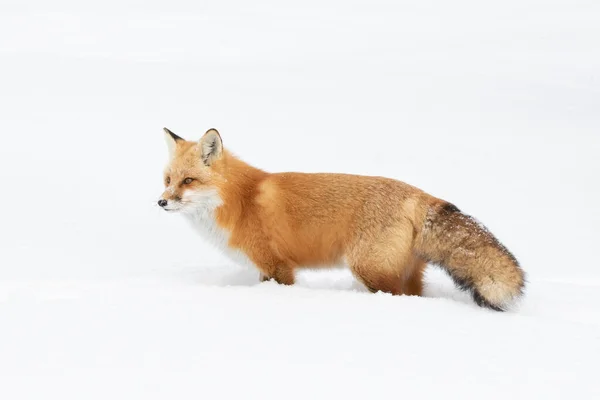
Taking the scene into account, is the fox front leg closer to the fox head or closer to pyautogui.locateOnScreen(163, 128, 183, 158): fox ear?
the fox head

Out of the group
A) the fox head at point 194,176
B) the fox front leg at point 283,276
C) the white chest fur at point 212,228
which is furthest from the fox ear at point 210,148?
the fox front leg at point 283,276

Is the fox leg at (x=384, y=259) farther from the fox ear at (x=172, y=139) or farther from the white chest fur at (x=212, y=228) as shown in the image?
the fox ear at (x=172, y=139)

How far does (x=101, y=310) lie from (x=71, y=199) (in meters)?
4.77

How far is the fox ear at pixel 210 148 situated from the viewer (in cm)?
433

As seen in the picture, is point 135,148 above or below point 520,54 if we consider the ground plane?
below

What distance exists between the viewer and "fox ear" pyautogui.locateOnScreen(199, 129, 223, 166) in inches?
170

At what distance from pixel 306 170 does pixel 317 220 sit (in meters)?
5.20

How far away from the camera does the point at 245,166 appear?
4547mm

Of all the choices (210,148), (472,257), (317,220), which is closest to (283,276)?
(317,220)

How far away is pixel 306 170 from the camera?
9383mm

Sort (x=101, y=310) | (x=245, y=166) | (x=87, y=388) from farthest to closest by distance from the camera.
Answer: (x=245, y=166) → (x=101, y=310) → (x=87, y=388)

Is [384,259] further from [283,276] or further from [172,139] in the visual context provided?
[172,139]

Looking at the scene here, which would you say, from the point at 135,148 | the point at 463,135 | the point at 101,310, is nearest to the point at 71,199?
the point at 135,148

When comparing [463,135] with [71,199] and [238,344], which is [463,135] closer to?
[71,199]
